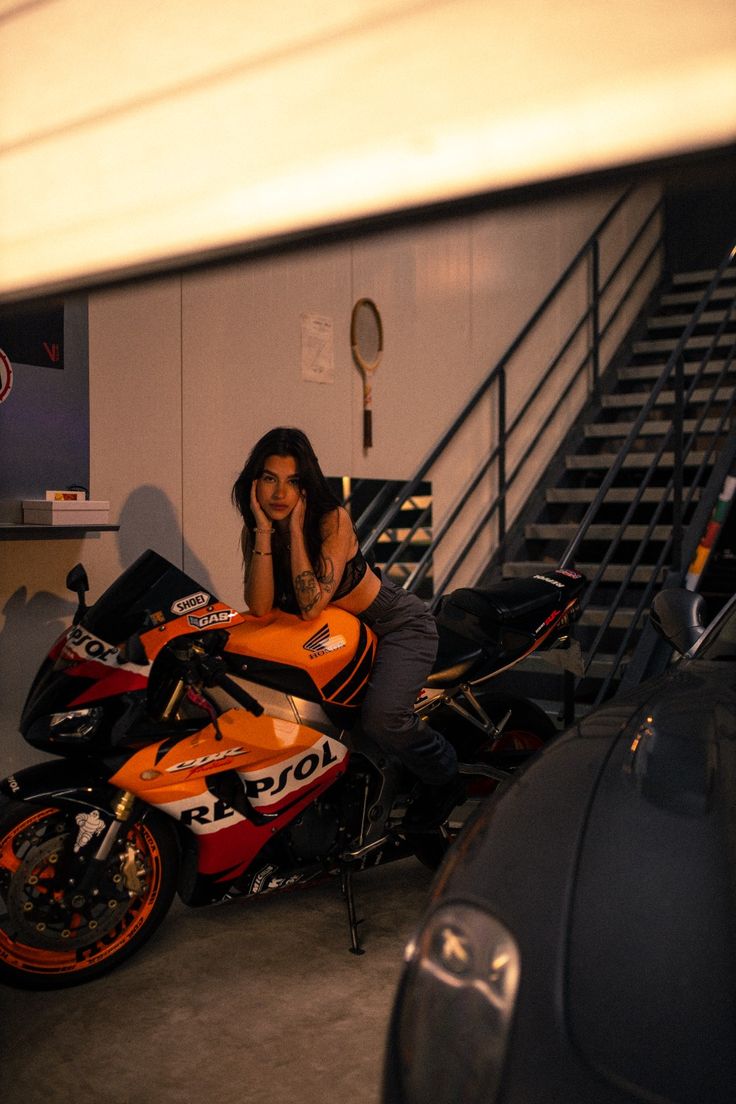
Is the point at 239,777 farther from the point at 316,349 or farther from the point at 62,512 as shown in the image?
the point at 316,349

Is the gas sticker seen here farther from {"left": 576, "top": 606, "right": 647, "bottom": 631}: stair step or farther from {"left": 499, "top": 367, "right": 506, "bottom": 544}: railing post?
{"left": 499, "top": 367, "right": 506, "bottom": 544}: railing post

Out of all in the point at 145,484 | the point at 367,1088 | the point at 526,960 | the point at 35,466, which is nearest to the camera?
the point at 526,960

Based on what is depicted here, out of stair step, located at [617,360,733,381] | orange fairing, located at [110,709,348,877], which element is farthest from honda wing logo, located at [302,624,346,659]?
stair step, located at [617,360,733,381]

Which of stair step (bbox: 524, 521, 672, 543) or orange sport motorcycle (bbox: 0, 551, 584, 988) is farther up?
stair step (bbox: 524, 521, 672, 543)

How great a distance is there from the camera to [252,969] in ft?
8.79

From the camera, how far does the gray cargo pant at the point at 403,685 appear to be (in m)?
2.71

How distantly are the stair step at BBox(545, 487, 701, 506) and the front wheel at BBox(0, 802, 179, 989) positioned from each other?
3.62m

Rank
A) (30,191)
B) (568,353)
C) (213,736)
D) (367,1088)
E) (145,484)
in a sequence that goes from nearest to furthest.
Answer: (30,191)
(367,1088)
(213,736)
(145,484)
(568,353)

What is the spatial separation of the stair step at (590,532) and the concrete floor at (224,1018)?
8.99 feet

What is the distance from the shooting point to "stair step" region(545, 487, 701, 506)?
5422 millimetres

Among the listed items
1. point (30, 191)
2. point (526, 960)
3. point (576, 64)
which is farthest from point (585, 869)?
point (30, 191)

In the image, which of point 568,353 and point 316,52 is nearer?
point 316,52

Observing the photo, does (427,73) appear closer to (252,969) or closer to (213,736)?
(213,736)

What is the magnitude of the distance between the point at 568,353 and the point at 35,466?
430 centimetres
